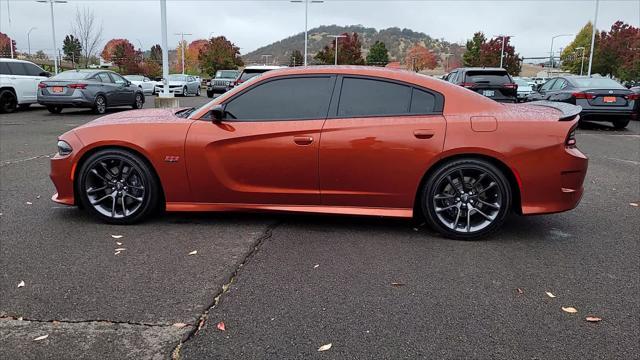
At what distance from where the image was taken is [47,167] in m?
7.93

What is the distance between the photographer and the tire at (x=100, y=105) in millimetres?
16822

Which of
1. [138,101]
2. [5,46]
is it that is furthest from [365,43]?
[138,101]

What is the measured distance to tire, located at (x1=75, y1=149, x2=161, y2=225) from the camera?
16.2 ft

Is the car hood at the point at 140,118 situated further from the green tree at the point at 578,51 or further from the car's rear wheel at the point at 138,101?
the green tree at the point at 578,51

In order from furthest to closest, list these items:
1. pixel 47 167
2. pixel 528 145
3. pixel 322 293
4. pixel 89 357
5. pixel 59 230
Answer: pixel 47 167 → pixel 59 230 → pixel 528 145 → pixel 322 293 → pixel 89 357

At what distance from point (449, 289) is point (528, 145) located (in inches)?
64.7

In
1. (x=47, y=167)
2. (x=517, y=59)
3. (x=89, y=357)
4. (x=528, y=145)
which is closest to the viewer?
(x=89, y=357)

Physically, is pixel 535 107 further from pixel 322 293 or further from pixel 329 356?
pixel 329 356

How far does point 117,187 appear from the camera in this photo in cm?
503

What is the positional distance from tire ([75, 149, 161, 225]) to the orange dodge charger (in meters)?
0.01

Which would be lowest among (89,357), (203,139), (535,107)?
(89,357)

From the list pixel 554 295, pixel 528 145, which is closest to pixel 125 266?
pixel 554 295

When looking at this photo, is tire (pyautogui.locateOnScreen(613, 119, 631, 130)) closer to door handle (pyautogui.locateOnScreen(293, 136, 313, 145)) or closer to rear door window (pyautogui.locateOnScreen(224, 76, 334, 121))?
rear door window (pyautogui.locateOnScreen(224, 76, 334, 121))

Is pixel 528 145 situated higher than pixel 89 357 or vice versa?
pixel 528 145
